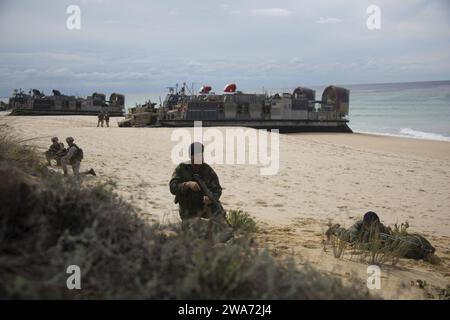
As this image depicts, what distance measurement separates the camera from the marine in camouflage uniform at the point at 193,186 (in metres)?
4.80

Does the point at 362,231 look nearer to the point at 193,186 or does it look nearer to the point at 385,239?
the point at 385,239

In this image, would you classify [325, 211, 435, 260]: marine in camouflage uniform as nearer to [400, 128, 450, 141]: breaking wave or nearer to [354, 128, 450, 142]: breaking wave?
[354, 128, 450, 142]: breaking wave

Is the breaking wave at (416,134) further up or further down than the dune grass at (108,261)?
further up

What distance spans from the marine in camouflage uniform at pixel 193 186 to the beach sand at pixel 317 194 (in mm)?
413

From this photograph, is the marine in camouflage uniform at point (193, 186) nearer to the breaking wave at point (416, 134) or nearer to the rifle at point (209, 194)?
the rifle at point (209, 194)

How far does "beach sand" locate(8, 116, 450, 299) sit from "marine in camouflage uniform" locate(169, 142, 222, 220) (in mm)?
413

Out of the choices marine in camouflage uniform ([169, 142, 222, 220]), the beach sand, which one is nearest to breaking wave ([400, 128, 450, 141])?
the beach sand

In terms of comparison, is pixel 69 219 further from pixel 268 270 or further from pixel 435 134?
pixel 435 134

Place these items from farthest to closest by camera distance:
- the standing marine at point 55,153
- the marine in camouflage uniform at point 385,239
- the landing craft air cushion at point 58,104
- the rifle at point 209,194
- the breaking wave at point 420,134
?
1. the landing craft air cushion at point 58,104
2. the breaking wave at point 420,134
3. the standing marine at point 55,153
4. the marine in camouflage uniform at point 385,239
5. the rifle at point 209,194

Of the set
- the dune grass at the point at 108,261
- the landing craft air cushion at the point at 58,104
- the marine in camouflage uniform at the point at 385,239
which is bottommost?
the marine in camouflage uniform at the point at 385,239

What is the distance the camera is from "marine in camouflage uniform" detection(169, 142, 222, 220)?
4803 millimetres

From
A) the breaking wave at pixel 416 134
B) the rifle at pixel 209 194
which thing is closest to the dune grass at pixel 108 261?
the rifle at pixel 209 194

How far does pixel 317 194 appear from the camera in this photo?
946cm
